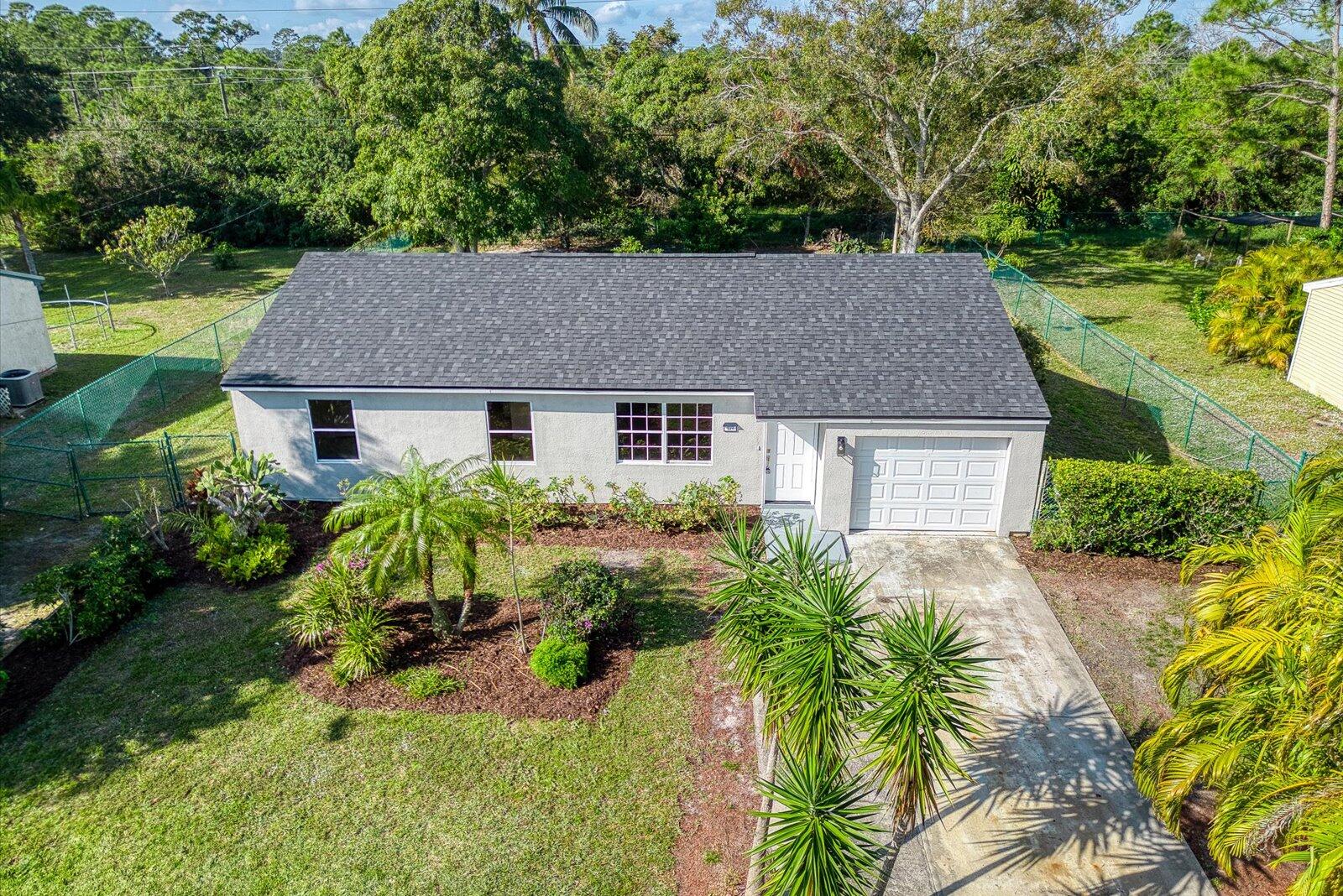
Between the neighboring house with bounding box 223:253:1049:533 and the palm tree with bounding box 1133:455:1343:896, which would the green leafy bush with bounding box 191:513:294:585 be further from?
the palm tree with bounding box 1133:455:1343:896

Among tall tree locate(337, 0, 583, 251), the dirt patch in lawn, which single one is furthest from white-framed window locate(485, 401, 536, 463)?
tall tree locate(337, 0, 583, 251)

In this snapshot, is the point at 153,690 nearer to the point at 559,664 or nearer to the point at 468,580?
the point at 468,580

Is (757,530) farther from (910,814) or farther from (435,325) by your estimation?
(435,325)

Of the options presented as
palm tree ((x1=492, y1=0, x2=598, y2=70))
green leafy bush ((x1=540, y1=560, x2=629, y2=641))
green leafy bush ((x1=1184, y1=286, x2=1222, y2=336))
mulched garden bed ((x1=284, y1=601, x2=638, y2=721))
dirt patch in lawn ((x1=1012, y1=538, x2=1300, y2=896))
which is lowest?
mulched garden bed ((x1=284, y1=601, x2=638, y2=721))

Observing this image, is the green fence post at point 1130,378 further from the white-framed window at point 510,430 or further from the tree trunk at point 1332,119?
the tree trunk at point 1332,119

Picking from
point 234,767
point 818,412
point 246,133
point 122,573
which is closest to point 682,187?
Result: point 246,133

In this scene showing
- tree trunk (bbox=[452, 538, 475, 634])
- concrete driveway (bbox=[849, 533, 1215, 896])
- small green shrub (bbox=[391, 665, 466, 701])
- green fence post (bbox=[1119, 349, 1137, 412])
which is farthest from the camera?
green fence post (bbox=[1119, 349, 1137, 412])
